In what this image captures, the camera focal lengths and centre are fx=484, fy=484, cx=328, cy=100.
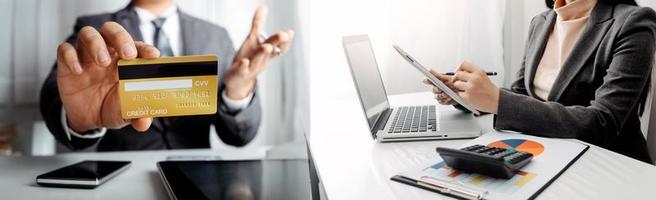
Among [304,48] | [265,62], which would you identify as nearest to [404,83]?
[304,48]

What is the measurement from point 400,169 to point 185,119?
836 millimetres

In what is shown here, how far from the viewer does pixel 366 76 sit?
46.0 inches

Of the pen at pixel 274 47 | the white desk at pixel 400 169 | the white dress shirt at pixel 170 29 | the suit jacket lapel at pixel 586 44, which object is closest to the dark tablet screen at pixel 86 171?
the white desk at pixel 400 169

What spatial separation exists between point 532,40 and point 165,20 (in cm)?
106

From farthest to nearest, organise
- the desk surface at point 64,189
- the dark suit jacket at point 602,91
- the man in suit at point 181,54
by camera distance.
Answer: the man in suit at point 181,54 → the dark suit jacket at point 602,91 → the desk surface at point 64,189

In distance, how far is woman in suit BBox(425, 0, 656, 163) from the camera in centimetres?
96

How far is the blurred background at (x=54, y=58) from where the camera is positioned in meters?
1.29

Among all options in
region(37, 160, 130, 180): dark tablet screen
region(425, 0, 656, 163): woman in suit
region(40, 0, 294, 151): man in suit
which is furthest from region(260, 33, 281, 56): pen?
region(37, 160, 130, 180): dark tablet screen

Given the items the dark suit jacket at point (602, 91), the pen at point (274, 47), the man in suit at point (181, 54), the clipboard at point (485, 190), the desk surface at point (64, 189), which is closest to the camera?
the clipboard at point (485, 190)

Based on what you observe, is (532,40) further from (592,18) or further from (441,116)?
(441,116)

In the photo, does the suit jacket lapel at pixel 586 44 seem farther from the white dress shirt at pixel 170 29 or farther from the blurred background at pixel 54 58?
the white dress shirt at pixel 170 29

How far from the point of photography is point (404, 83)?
1814 millimetres

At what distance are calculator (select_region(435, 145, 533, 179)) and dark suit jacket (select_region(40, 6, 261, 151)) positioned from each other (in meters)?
0.74

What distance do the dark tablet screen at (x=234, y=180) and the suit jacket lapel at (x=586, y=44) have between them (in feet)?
2.20
